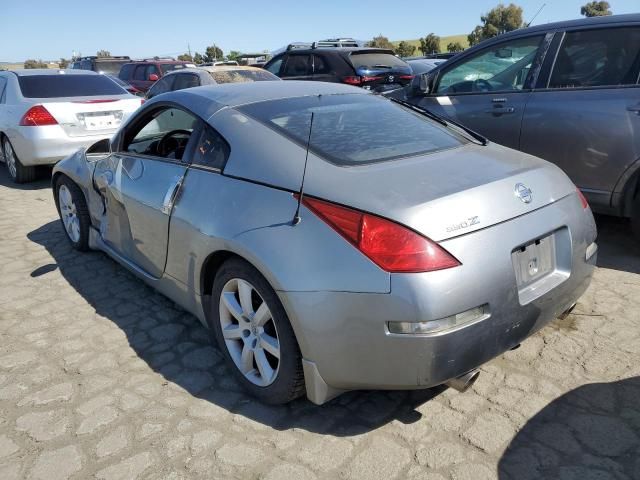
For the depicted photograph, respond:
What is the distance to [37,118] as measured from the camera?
6938mm

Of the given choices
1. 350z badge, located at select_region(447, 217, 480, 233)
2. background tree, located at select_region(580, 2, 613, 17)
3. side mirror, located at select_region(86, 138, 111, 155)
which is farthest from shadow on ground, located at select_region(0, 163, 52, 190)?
background tree, located at select_region(580, 2, 613, 17)

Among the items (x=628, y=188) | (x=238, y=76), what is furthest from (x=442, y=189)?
(x=238, y=76)

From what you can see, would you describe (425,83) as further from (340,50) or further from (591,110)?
(340,50)

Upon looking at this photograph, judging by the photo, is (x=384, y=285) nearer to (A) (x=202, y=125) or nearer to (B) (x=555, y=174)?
(B) (x=555, y=174)

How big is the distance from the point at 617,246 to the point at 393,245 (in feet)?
10.4

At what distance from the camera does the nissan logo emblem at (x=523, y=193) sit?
239 centimetres

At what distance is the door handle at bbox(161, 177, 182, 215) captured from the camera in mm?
3013

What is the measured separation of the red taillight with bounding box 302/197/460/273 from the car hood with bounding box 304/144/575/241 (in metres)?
0.04

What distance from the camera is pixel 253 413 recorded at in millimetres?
2582

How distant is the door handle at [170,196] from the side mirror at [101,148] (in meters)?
1.23

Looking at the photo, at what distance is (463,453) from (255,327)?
1.07m

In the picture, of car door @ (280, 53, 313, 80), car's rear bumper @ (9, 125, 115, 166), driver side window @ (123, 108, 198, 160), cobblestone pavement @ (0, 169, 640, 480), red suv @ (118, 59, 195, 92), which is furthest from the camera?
red suv @ (118, 59, 195, 92)

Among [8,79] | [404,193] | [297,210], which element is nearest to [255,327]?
[297,210]

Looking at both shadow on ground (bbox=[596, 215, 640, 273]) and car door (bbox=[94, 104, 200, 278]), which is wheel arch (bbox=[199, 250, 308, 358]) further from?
shadow on ground (bbox=[596, 215, 640, 273])
